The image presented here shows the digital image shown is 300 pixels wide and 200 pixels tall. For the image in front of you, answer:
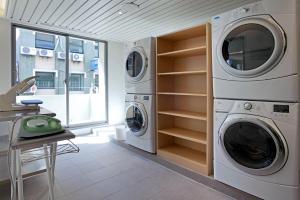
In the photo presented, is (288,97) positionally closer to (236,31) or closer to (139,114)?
(236,31)

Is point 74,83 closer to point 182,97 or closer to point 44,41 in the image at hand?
point 44,41

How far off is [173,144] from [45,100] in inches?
107

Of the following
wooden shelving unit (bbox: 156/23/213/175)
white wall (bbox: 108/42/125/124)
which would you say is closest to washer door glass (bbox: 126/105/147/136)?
wooden shelving unit (bbox: 156/23/213/175)

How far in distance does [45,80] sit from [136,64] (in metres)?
2.09

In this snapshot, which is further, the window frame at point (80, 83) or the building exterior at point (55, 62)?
the window frame at point (80, 83)

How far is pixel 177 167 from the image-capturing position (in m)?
2.37

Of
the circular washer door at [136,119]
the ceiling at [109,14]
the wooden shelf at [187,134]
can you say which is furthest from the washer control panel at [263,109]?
the ceiling at [109,14]

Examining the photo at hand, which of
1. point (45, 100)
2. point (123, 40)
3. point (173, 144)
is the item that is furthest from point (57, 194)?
point (123, 40)

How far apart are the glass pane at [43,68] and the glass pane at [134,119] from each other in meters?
1.70

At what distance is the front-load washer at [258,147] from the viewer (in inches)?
56.4

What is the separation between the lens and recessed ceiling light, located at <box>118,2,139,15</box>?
2531mm

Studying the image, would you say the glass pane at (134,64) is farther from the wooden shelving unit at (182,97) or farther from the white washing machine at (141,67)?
the wooden shelving unit at (182,97)

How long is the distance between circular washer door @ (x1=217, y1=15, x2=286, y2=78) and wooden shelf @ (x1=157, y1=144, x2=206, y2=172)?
3.64 feet

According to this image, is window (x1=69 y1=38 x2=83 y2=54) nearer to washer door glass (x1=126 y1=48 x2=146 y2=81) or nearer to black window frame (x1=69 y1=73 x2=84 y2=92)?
black window frame (x1=69 y1=73 x2=84 y2=92)
